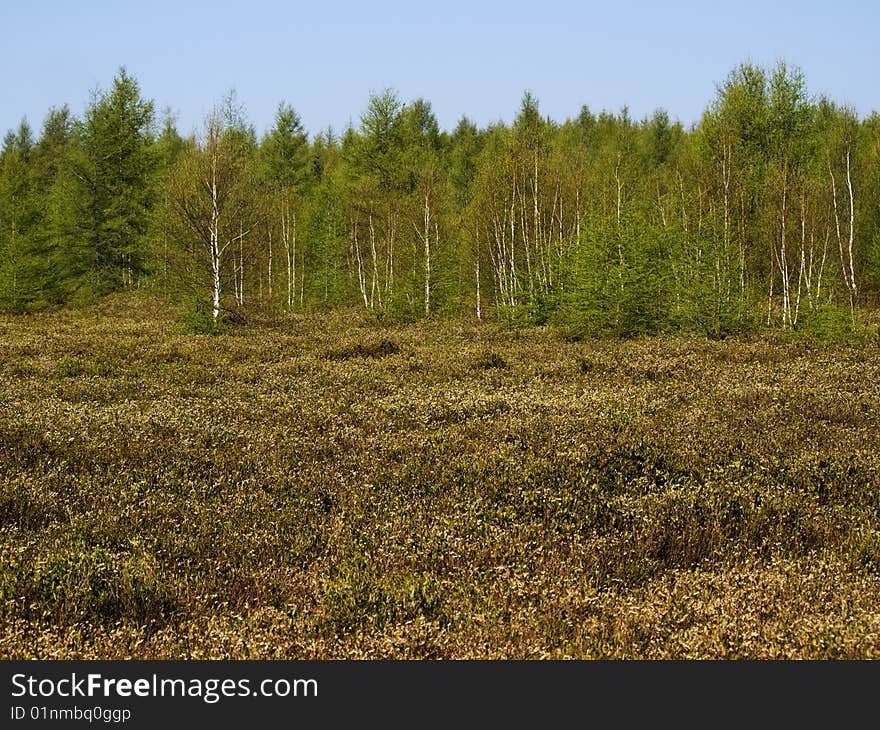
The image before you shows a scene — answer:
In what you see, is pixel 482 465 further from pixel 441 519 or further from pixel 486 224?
pixel 486 224

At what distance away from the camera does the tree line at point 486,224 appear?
890 inches

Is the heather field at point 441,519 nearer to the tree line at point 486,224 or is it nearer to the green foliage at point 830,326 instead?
the green foliage at point 830,326

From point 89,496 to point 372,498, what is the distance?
8.31 feet

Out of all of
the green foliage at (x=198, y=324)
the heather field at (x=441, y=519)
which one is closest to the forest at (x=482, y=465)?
the heather field at (x=441, y=519)

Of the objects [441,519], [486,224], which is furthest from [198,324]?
[441,519]

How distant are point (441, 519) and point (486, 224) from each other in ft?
95.3

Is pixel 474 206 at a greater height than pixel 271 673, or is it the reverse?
pixel 474 206

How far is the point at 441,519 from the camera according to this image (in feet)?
18.7

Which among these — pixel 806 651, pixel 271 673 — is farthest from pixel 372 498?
pixel 806 651

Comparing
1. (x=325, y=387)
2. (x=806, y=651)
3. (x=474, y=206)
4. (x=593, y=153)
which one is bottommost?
(x=806, y=651)


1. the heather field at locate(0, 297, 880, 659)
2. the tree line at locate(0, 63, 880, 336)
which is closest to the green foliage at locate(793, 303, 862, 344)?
the tree line at locate(0, 63, 880, 336)

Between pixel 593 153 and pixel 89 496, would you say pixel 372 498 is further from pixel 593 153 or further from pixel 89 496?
pixel 593 153

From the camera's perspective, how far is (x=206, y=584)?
4582mm

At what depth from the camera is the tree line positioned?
22594 millimetres
